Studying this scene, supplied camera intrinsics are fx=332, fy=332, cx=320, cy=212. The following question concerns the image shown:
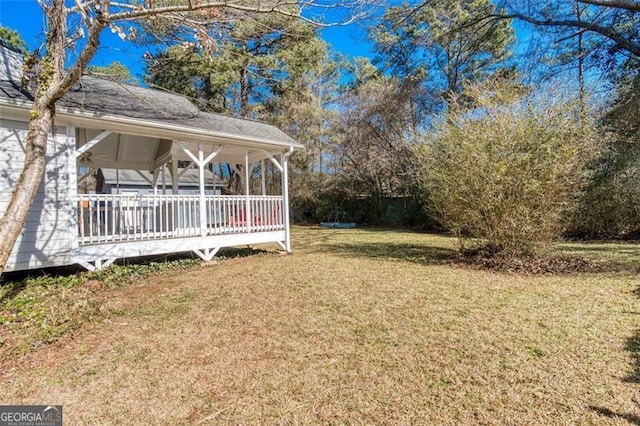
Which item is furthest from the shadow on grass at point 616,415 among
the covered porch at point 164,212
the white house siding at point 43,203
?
the white house siding at point 43,203

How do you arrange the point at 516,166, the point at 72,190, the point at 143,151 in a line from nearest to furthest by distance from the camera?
1. the point at 516,166
2. the point at 72,190
3. the point at 143,151

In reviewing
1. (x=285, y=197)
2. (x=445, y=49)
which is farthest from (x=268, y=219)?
(x=445, y=49)

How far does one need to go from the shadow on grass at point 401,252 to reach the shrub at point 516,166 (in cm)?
109

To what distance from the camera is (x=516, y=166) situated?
18.5 feet

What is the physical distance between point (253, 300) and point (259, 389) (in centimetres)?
217

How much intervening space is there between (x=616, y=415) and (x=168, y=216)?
7.59m

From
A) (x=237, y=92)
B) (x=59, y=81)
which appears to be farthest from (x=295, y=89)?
(x=59, y=81)

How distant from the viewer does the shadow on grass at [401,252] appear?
7.28 m

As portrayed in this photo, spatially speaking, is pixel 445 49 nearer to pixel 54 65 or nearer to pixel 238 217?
pixel 238 217

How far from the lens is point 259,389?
2473mm

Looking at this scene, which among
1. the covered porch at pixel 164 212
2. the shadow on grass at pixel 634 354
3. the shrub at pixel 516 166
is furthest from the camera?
the covered porch at pixel 164 212

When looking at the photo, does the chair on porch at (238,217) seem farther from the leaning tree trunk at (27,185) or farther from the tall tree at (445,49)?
the tall tree at (445,49)

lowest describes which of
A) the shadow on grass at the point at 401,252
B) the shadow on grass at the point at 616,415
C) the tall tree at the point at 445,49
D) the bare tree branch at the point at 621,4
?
the shadow on grass at the point at 616,415

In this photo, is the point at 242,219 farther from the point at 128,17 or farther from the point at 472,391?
the point at 472,391
